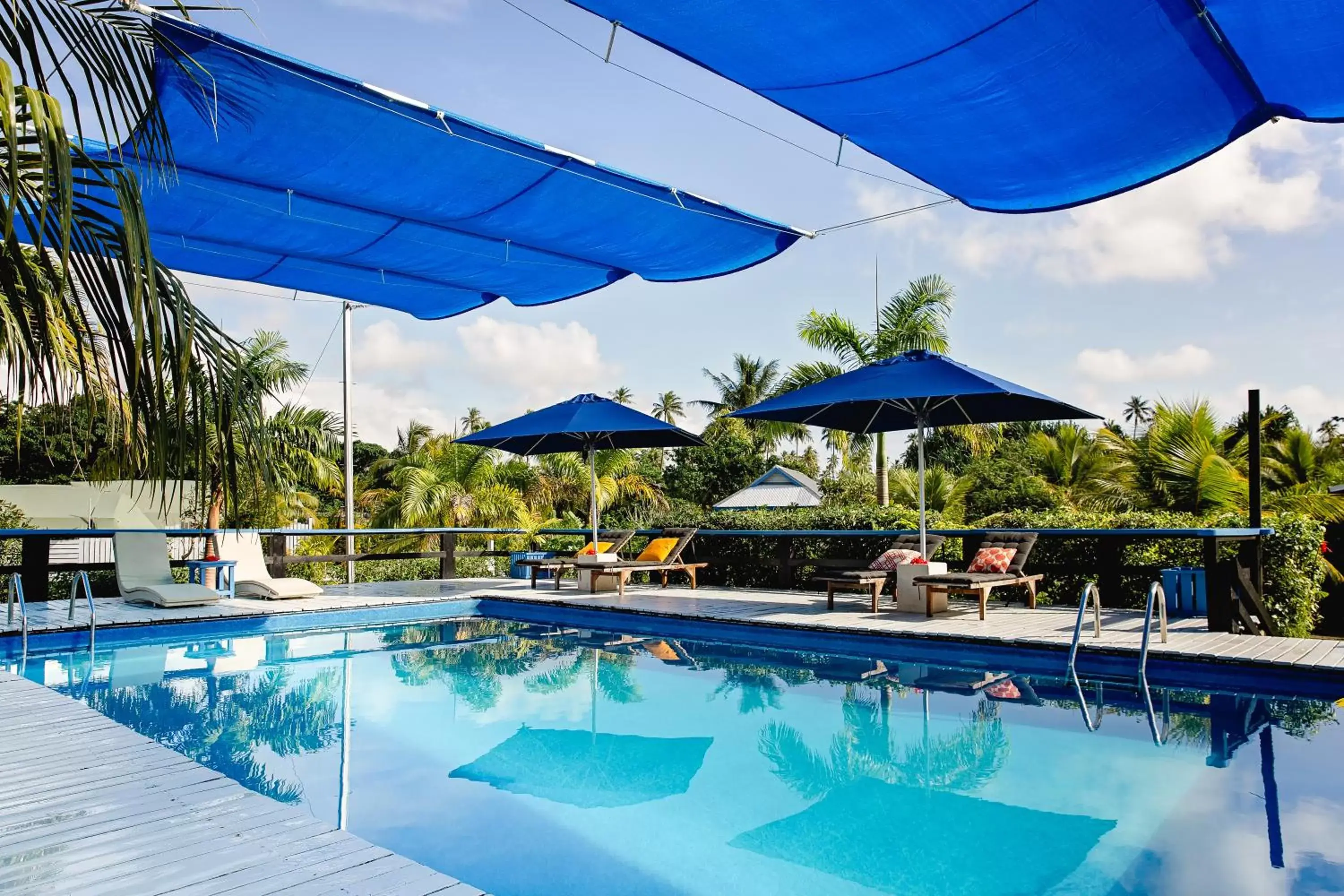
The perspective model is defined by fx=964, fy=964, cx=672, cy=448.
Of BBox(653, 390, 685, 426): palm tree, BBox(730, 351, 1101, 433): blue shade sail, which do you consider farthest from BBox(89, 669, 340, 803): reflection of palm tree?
BBox(653, 390, 685, 426): palm tree

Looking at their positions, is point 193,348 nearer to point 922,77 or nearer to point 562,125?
point 922,77

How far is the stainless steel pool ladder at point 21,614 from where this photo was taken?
740 cm

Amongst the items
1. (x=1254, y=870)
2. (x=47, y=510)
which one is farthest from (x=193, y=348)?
(x=47, y=510)

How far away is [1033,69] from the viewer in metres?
4.82

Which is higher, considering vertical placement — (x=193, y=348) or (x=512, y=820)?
(x=193, y=348)

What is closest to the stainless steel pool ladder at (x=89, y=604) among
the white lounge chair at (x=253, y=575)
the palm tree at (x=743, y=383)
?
the white lounge chair at (x=253, y=575)

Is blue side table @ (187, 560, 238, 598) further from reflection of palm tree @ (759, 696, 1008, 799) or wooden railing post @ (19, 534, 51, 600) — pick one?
reflection of palm tree @ (759, 696, 1008, 799)

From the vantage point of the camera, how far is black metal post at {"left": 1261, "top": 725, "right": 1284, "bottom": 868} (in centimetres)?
359

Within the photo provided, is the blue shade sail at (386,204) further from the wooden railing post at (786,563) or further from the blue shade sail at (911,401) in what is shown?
the wooden railing post at (786,563)

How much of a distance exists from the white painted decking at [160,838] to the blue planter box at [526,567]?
8.83 metres

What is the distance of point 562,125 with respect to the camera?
362 inches

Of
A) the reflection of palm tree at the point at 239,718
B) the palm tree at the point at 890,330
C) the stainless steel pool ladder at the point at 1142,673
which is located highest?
the palm tree at the point at 890,330

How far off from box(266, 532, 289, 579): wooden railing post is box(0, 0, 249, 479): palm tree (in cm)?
1026

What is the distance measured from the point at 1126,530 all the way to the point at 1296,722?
311 cm
